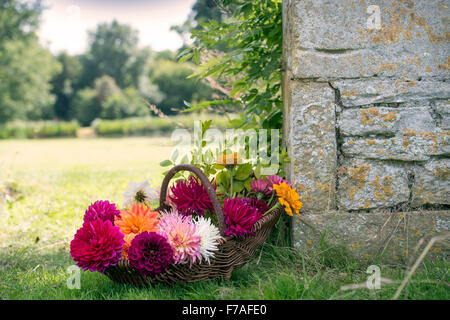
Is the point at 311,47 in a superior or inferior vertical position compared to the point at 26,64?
inferior

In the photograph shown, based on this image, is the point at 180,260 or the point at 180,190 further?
the point at 180,190

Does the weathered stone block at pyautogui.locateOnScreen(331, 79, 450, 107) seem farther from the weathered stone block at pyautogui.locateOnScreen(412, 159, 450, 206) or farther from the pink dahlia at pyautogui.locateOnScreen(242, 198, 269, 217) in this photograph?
the pink dahlia at pyautogui.locateOnScreen(242, 198, 269, 217)

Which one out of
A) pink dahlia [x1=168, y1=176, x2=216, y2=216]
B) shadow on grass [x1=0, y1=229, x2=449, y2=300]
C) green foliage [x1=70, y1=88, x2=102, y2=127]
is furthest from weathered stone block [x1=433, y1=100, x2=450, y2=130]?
green foliage [x1=70, y1=88, x2=102, y2=127]

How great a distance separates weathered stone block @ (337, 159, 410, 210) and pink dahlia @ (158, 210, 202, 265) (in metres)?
1.00

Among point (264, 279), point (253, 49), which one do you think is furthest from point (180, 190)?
point (253, 49)

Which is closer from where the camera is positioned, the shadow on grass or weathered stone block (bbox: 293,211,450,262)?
the shadow on grass

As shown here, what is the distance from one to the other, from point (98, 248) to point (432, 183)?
190 centimetres

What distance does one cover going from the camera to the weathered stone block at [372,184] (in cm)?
217

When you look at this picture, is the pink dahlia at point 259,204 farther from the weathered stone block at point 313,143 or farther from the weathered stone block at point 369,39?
the weathered stone block at point 369,39

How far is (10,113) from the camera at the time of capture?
28578 mm

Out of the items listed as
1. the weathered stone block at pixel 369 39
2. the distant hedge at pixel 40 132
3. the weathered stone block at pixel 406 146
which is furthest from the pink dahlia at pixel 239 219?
the distant hedge at pixel 40 132

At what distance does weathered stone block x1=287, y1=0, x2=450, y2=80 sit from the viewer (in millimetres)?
2117

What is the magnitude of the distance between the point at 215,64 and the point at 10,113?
3101 centimetres
